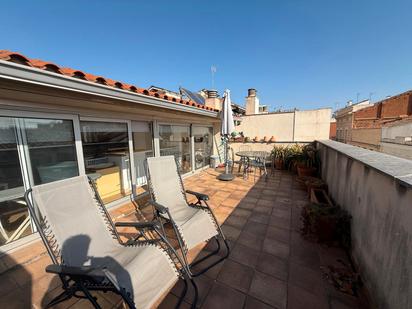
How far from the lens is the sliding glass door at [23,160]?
7.89ft

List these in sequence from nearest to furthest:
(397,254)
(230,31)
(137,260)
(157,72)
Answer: (397,254) < (137,260) < (230,31) < (157,72)

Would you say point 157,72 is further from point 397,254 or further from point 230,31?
point 397,254

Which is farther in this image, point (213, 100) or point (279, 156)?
point (213, 100)

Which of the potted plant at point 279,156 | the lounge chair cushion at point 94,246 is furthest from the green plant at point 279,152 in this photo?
the lounge chair cushion at point 94,246

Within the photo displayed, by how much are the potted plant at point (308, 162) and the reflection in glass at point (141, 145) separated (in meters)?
4.79

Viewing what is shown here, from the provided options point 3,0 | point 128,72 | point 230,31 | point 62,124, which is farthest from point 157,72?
point 62,124

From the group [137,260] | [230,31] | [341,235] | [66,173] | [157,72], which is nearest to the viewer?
[137,260]

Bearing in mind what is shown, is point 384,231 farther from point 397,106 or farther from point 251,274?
point 397,106

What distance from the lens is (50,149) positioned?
9.14 feet

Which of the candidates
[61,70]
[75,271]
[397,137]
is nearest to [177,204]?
[75,271]

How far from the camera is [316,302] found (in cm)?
163

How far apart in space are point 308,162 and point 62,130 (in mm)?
6709

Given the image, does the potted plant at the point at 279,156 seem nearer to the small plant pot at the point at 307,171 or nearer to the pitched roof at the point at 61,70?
the small plant pot at the point at 307,171

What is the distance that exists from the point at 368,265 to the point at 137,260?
2.31 metres
